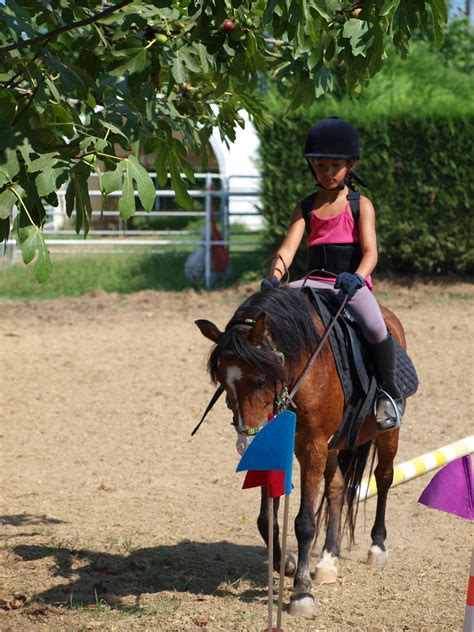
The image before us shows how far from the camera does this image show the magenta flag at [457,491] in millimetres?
3543

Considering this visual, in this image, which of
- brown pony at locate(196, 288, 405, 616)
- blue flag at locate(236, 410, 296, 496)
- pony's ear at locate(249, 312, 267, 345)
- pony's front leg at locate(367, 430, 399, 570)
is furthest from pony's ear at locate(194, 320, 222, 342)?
pony's front leg at locate(367, 430, 399, 570)

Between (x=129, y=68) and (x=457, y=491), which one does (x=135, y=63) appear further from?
(x=457, y=491)

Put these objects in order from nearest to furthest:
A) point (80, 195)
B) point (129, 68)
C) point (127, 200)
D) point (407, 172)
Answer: point (127, 200) → point (80, 195) → point (129, 68) → point (407, 172)

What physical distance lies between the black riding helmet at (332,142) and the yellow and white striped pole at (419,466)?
1875 millimetres

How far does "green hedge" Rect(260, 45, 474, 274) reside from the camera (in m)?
14.2

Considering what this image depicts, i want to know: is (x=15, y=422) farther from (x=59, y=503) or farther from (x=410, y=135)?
(x=410, y=135)

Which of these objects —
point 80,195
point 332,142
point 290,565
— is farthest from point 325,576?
point 80,195

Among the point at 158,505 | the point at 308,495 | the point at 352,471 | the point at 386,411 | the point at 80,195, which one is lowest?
the point at 158,505

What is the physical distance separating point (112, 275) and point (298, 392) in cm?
1240

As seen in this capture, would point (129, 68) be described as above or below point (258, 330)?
above

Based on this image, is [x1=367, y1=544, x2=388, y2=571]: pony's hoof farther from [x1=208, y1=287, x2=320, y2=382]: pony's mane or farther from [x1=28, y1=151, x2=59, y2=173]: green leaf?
[x1=28, y1=151, x2=59, y2=173]: green leaf

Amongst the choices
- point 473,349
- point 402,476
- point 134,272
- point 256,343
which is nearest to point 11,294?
point 134,272

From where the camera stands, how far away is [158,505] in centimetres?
625

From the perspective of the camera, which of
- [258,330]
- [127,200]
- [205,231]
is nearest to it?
[127,200]
